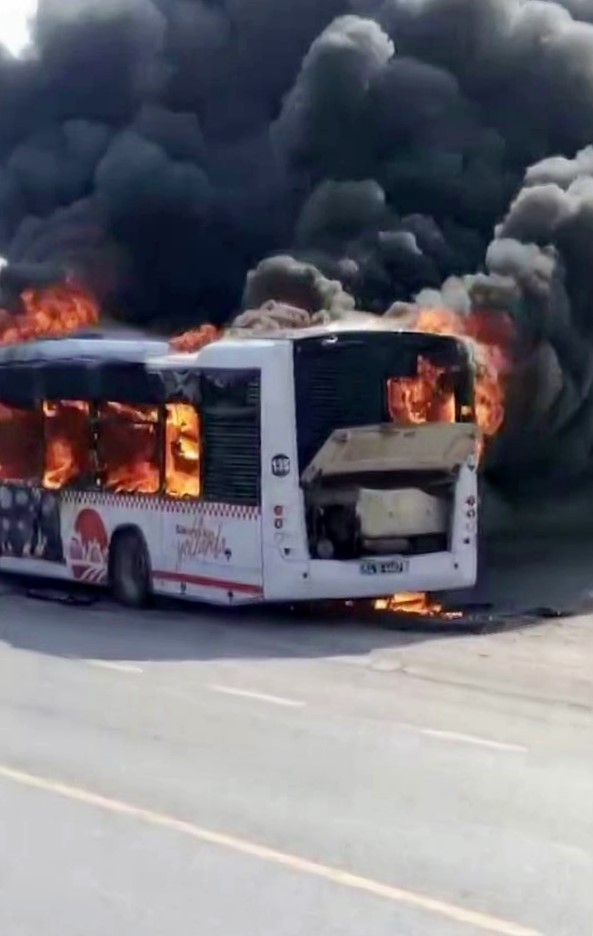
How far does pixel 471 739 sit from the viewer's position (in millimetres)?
10172

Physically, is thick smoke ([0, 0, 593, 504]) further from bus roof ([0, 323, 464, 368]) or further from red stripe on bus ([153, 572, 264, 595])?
red stripe on bus ([153, 572, 264, 595])

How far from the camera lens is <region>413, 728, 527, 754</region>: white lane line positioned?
32.4 ft

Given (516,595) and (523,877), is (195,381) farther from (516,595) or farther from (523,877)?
(523,877)

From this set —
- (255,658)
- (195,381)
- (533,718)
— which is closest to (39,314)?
(195,381)

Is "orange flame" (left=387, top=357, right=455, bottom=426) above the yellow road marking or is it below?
above

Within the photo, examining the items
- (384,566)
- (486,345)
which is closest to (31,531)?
(384,566)

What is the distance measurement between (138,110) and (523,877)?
34926 mm

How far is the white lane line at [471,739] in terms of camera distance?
9.87 meters

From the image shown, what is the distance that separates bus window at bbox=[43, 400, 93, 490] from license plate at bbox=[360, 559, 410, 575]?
3304 mm

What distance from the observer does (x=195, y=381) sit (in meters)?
15.9

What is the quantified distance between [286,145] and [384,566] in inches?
851

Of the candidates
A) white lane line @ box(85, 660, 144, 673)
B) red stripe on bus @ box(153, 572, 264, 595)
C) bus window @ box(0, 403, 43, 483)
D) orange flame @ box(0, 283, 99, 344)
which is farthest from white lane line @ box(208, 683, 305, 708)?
orange flame @ box(0, 283, 99, 344)

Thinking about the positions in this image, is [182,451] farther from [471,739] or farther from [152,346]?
[471,739]

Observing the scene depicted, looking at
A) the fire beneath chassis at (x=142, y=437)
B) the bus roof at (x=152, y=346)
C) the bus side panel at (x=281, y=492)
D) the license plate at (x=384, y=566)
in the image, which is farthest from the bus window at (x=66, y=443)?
the license plate at (x=384, y=566)
